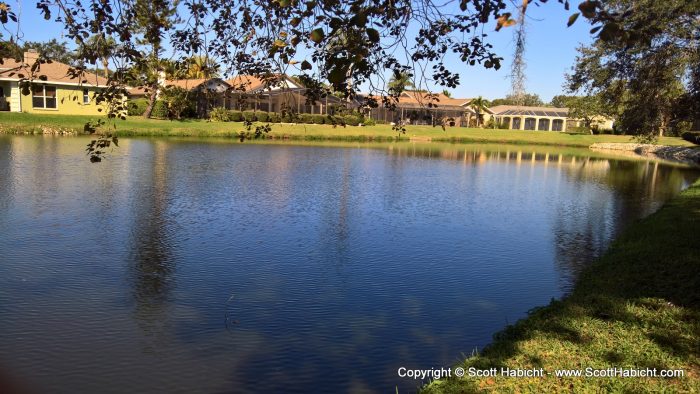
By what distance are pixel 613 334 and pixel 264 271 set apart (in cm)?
623

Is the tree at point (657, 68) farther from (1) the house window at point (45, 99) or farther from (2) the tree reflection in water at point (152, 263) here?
(1) the house window at point (45, 99)

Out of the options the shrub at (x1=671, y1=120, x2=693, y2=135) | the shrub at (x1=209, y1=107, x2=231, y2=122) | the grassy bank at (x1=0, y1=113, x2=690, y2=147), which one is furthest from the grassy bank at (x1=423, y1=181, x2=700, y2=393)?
the grassy bank at (x1=0, y1=113, x2=690, y2=147)

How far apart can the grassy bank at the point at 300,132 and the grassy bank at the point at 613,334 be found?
18.8m

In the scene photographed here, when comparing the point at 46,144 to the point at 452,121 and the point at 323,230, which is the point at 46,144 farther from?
the point at 452,121

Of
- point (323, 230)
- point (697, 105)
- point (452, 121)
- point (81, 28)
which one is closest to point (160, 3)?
point (81, 28)

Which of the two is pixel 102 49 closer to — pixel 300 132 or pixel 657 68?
pixel 657 68

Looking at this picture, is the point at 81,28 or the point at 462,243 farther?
the point at 462,243

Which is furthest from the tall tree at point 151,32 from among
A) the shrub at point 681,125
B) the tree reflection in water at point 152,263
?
the shrub at point 681,125

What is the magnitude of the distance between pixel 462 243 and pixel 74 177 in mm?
14310

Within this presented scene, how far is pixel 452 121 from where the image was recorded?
7.56m

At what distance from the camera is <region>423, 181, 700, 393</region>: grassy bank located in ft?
17.2

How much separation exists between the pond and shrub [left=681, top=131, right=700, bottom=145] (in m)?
42.2

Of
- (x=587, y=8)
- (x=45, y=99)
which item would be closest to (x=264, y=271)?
(x=587, y=8)

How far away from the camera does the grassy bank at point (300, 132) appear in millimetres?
39531
